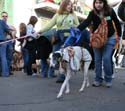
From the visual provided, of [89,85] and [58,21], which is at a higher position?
[58,21]

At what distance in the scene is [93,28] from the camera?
10445mm

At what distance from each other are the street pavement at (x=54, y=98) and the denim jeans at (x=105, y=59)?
29cm

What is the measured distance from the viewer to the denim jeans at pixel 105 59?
33.7ft

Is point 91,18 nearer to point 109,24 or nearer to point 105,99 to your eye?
point 109,24

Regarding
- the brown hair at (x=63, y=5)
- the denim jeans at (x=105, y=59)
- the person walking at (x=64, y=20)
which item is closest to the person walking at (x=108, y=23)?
the denim jeans at (x=105, y=59)

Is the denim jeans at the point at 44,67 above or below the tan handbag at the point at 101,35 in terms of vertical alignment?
below

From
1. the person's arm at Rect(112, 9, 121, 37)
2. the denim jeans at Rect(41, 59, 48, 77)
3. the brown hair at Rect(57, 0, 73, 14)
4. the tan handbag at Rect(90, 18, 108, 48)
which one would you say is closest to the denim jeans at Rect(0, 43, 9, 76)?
the denim jeans at Rect(41, 59, 48, 77)

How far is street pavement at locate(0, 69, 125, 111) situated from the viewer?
8156 mm

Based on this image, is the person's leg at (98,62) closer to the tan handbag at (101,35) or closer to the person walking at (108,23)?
the person walking at (108,23)

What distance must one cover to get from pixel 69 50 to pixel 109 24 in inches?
53.4

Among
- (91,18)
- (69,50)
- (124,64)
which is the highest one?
(91,18)

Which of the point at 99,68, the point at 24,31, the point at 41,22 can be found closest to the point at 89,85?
the point at 99,68

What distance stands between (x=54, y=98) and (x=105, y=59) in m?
1.80

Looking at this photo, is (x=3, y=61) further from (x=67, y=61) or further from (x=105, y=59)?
(x=67, y=61)
